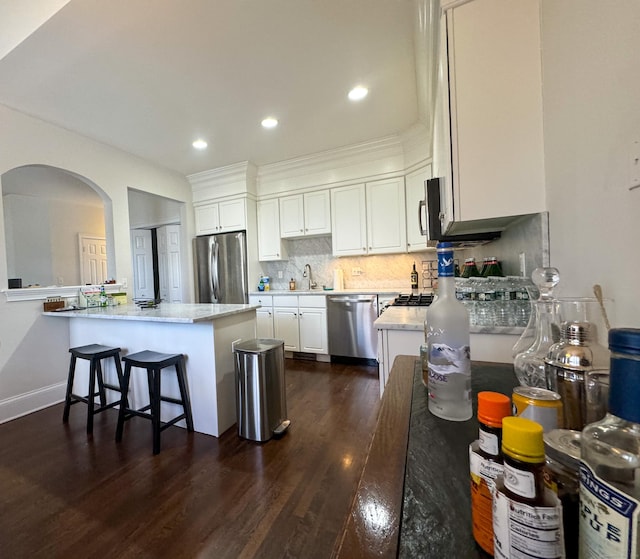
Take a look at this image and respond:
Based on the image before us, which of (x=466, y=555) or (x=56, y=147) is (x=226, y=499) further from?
(x=56, y=147)

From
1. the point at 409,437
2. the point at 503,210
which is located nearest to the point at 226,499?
the point at 409,437

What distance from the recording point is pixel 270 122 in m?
2.97

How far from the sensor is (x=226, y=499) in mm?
1470

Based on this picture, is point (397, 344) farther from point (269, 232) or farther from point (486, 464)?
point (269, 232)

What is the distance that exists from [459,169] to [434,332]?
84 cm

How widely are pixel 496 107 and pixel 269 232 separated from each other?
3472 mm

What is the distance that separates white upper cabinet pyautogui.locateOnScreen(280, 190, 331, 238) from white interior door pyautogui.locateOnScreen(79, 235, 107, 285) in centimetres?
371

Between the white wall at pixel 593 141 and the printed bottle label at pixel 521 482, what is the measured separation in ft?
1.94

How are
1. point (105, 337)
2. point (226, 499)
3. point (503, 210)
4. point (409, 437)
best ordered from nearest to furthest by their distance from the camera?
1. point (409, 437)
2. point (503, 210)
3. point (226, 499)
4. point (105, 337)

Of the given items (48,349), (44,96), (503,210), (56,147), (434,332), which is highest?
(44,96)

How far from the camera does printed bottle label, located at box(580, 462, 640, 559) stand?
25 centimetres

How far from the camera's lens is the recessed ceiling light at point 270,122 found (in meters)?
2.91

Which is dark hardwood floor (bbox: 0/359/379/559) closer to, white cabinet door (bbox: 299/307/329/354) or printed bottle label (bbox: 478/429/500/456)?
printed bottle label (bbox: 478/429/500/456)

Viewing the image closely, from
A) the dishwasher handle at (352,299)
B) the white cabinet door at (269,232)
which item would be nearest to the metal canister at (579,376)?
the dishwasher handle at (352,299)
